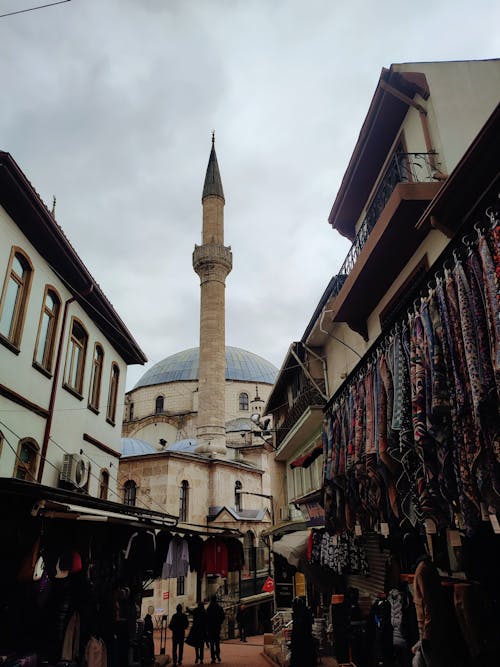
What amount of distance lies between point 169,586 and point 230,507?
6645 millimetres

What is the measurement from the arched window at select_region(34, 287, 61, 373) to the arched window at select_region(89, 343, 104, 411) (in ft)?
8.00

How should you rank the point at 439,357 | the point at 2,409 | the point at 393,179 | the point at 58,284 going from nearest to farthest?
the point at 439,357
the point at 393,179
the point at 2,409
the point at 58,284

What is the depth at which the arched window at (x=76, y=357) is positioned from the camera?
1124cm

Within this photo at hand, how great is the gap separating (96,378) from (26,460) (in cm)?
401

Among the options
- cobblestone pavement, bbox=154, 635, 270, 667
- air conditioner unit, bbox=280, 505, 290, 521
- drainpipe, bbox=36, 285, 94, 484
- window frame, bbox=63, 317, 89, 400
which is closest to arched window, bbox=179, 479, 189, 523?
cobblestone pavement, bbox=154, 635, 270, 667

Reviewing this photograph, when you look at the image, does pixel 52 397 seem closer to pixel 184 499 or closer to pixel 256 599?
pixel 256 599

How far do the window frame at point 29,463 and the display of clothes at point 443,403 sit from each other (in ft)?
22.3

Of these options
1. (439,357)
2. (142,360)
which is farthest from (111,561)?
(142,360)

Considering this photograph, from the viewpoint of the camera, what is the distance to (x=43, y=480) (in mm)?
9602

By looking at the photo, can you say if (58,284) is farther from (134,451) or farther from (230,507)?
(230,507)

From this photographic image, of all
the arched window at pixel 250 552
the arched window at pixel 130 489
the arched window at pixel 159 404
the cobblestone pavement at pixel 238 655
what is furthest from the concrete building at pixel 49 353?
the arched window at pixel 159 404

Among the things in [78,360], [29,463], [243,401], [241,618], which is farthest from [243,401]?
[29,463]

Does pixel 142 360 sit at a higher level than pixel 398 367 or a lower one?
higher

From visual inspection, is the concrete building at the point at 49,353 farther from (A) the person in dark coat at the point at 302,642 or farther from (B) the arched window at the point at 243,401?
(B) the arched window at the point at 243,401
